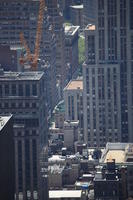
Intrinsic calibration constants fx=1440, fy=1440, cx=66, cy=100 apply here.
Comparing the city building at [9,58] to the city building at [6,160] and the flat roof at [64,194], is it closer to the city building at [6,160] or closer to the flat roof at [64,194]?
the flat roof at [64,194]

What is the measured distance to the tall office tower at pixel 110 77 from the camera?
188875 millimetres

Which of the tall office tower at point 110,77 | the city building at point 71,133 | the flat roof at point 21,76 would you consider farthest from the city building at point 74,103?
the flat roof at point 21,76

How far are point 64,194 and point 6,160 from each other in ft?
154

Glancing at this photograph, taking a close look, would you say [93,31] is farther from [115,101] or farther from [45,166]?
[45,166]

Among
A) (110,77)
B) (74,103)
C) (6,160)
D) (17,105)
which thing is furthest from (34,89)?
(74,103)

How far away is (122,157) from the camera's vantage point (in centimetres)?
16475

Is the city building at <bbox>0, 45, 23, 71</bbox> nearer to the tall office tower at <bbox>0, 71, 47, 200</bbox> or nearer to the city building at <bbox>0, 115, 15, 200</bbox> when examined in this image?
the tall office tower at <bbox>0, 71, 47, 200</bbox>

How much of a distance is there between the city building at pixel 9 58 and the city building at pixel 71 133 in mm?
9818

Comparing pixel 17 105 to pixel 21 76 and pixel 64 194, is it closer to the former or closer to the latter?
pixel 21 76

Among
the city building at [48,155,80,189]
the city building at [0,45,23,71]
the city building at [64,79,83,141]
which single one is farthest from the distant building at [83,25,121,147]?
the city building at [48,155,80,189]

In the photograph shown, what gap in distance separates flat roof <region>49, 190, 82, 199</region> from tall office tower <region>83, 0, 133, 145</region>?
1113 inches

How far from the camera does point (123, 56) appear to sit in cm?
19050

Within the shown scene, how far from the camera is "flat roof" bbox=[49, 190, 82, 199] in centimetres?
15925

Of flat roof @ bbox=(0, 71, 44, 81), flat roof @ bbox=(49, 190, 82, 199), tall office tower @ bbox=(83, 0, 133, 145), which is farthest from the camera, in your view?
tall office tower @ bbox=(83, 0, 133, 145)
